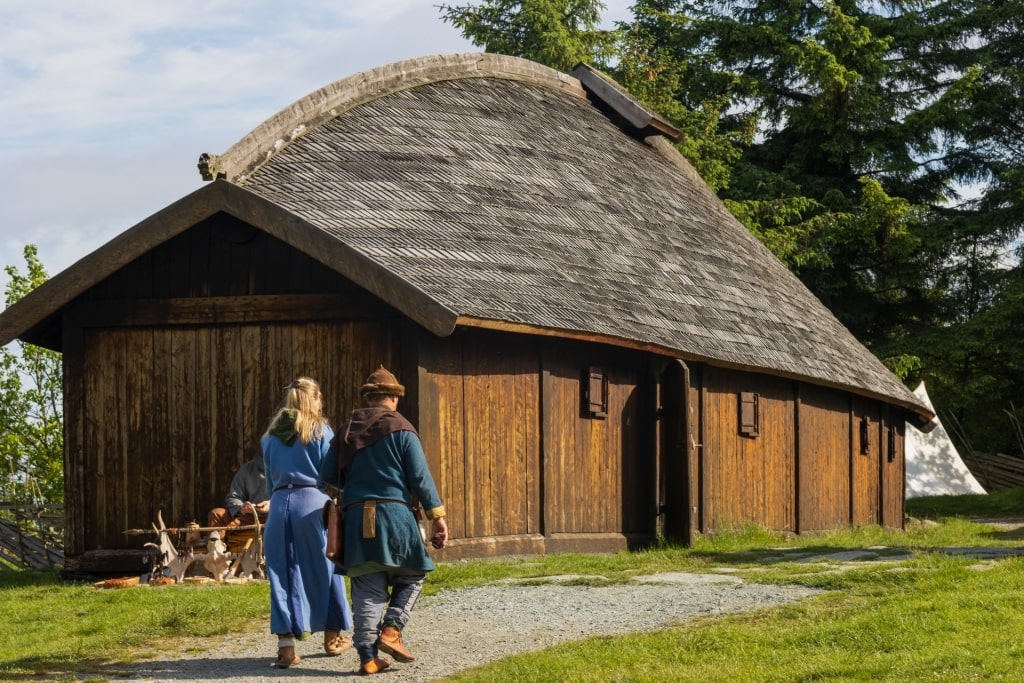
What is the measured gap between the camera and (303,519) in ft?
29.6

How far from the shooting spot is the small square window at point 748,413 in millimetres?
17688

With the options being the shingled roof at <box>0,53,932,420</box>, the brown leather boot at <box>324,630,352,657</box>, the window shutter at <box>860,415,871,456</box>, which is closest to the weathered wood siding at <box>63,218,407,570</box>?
the shingled roof at <box>0,53,932,420</box>

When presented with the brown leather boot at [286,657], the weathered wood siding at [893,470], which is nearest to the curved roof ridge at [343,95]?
the brown leather boot at [286,657]

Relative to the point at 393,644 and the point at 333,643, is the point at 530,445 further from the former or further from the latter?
the point at 393,644

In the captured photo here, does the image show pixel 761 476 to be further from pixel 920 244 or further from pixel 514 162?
pixel 920 244

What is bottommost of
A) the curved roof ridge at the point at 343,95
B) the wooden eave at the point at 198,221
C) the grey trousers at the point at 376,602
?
the grey trousers at the point at 376,602

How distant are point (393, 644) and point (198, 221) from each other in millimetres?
6161

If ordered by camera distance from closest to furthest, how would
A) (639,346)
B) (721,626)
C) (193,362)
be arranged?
(721,626)
(193,362)
(639,346)

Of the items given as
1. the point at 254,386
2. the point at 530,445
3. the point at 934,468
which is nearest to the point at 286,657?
the point at 254,386

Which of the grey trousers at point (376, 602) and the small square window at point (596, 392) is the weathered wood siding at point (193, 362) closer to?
the small square window at point (596, 392)

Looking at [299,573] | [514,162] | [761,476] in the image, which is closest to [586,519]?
[761,476]

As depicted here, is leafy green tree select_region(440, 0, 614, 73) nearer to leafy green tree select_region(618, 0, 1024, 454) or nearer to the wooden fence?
leafy green tree select_region(618, 0, 1024, 454)

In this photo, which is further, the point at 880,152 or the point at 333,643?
the point at 880,152

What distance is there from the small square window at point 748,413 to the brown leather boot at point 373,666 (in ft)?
32.5
